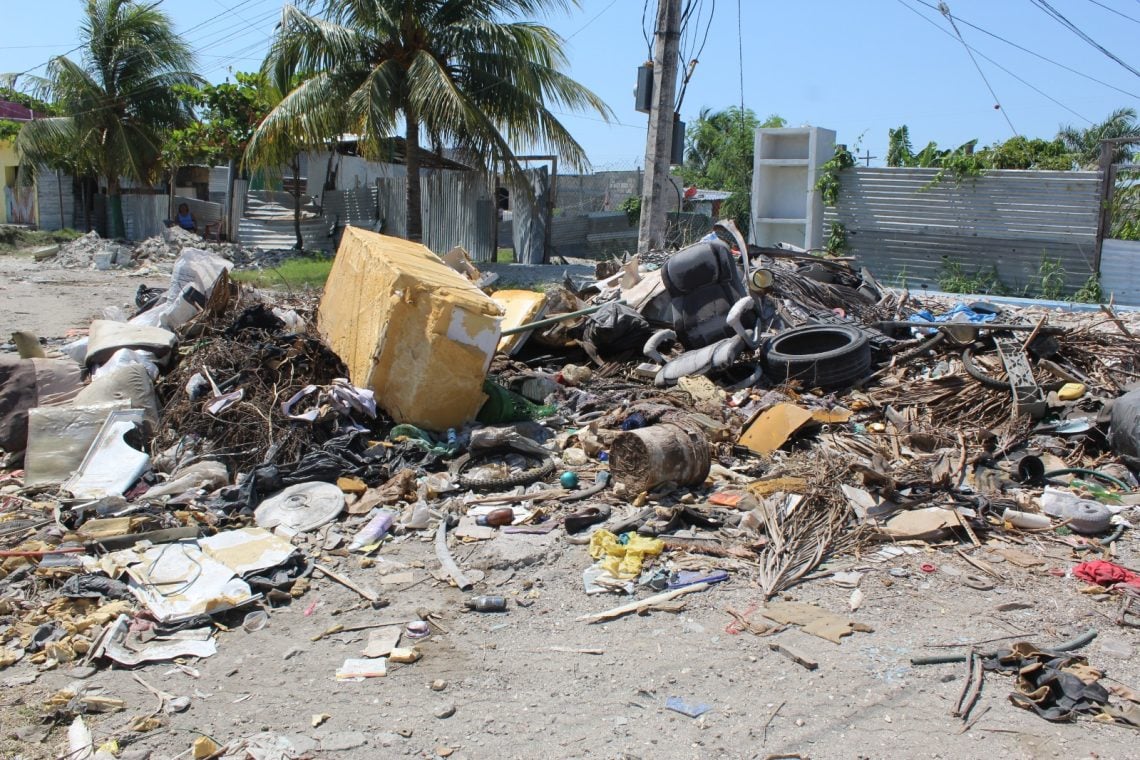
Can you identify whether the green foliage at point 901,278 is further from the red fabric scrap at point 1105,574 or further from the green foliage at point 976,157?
the red fabric scrap at point 1105,574

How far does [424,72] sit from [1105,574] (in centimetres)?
1198

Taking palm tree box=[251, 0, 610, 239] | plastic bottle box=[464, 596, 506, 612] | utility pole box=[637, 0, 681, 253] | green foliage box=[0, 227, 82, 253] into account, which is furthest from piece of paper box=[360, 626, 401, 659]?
green foliage box=[0, 227, 82, 253]

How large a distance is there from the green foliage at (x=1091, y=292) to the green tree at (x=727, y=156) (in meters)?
6.37

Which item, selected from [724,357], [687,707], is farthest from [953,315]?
[687,707]

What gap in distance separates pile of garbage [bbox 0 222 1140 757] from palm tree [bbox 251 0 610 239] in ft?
20.1

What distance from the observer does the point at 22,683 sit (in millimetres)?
3570

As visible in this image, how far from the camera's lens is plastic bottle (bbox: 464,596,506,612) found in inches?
164

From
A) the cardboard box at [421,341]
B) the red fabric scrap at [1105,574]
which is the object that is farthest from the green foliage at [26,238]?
the red fabric scrap at [1105,574]

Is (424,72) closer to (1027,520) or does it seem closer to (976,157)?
(976,157)

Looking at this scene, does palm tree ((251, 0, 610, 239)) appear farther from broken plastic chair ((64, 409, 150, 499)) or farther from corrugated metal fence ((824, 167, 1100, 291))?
broken plastic chair ((64, 409, 150, 499))

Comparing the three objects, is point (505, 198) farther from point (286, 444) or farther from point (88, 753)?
point (88, 753)

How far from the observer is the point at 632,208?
2150cm

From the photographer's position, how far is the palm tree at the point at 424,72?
1400 centimetres

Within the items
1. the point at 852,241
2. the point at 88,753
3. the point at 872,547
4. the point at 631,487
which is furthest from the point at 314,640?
the point at 852,241
